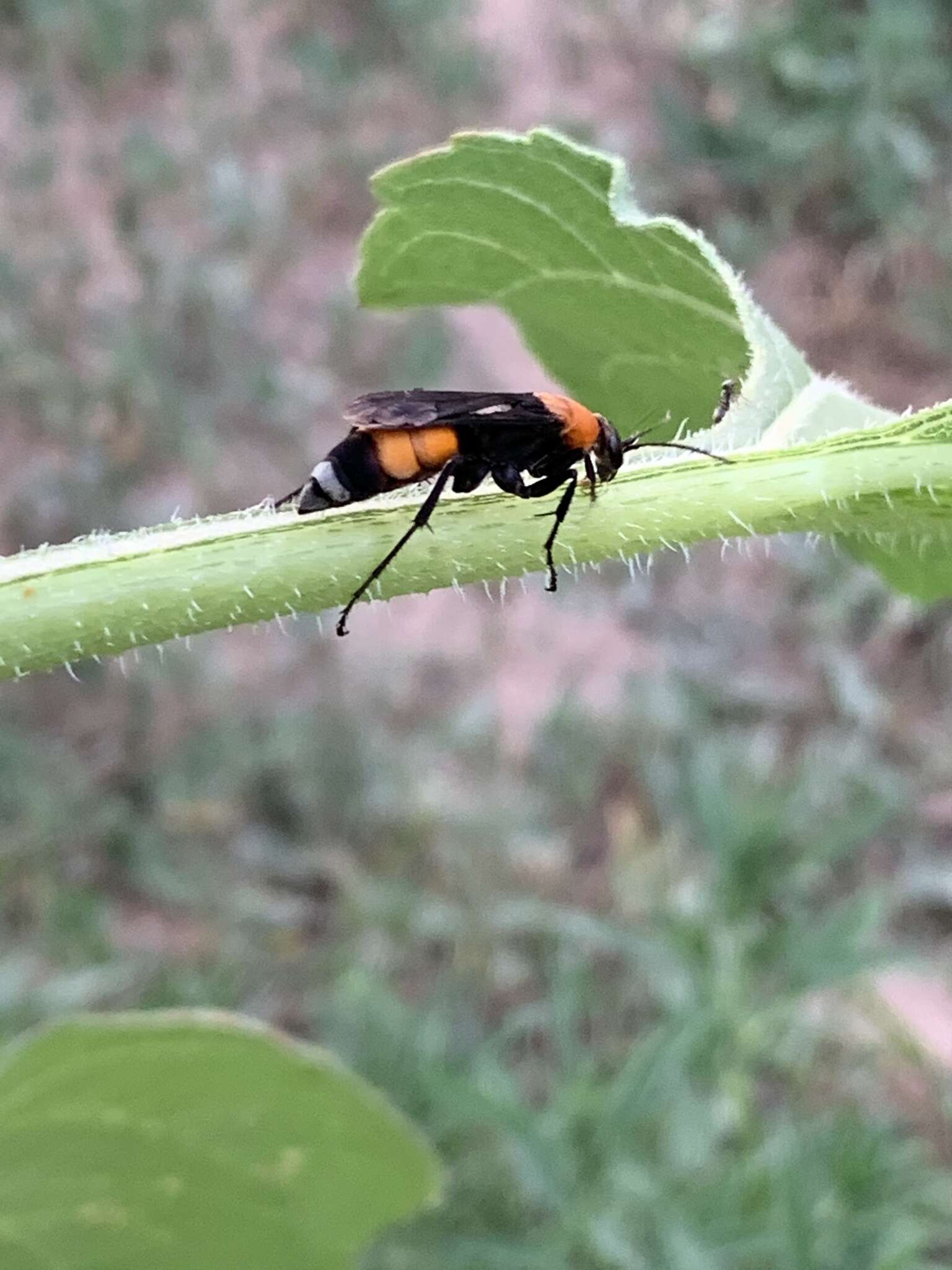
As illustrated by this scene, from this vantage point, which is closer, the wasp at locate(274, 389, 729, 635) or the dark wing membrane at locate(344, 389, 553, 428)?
the wasp at locate(274, 389, 729, 635)

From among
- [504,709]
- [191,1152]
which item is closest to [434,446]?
[191,1152]

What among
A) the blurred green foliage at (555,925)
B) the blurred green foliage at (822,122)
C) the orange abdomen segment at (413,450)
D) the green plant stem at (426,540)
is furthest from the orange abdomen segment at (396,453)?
the blurred green foliage at (822,122)

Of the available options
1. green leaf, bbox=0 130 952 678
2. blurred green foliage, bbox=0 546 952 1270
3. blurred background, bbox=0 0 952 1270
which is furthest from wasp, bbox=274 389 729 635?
blurred green foliage, bbox=0 546 952 1270

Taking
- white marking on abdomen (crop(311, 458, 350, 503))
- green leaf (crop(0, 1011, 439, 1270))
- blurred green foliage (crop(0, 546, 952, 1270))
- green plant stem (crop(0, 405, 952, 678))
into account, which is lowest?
blurred green foliage (crop(0, 546, 952, 1270))

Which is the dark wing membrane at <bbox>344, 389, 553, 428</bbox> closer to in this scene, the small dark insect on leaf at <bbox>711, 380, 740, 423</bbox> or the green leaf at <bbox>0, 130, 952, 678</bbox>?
the green leaf at <bbox>0, 130, 952, 678</bbox>

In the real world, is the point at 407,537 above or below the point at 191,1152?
above

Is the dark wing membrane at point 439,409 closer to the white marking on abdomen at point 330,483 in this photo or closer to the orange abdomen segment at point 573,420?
→ the orange abdomen segment at point 573,420

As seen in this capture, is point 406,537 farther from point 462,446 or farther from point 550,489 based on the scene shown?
point 462,446
